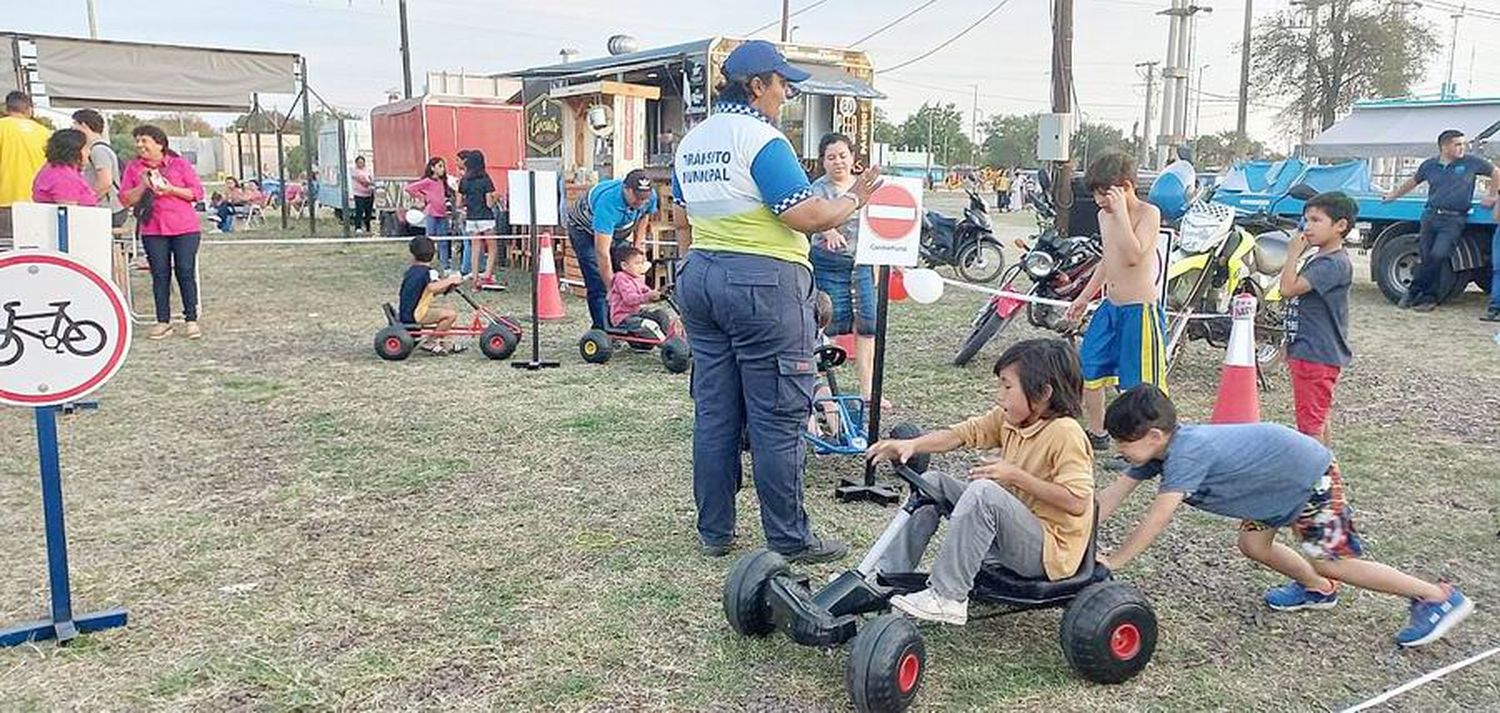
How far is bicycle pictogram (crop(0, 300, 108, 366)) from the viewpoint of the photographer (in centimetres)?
299

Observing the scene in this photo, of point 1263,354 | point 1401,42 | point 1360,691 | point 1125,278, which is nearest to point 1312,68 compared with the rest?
point 1401,42

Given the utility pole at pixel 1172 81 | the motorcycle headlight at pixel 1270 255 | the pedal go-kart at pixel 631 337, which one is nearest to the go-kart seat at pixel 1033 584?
the pedal go-kart at pixel 631 337

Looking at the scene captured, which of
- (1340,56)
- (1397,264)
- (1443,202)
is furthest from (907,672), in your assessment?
(1340,56)

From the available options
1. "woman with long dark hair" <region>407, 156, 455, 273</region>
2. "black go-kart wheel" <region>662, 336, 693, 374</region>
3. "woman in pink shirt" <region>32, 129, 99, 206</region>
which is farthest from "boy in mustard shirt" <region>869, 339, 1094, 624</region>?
"woman with long dark hair" <region>407, 156, 455, 273</region>

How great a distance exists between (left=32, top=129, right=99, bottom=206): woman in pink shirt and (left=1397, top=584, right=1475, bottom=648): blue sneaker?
7.90 metres

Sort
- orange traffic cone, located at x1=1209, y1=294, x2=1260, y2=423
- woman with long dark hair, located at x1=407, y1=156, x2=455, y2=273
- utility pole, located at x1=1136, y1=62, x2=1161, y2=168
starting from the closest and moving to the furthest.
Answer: orange traffic cone, located at x1=1209, y1=294, x2=1260, y2=423 < woman with long dark hair, located at x1=407, y1=156, x2=455, y2=273 < utility pole, located at x1=1136, y1=62, x2=1161, y2=168

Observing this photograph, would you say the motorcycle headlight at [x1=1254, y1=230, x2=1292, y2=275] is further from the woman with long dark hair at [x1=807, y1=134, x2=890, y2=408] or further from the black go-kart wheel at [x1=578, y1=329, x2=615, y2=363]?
the black go-kart wheel at [x1=578, y1=329, x2=615, y2=363]

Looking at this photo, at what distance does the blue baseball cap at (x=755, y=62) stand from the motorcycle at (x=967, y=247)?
407 inches

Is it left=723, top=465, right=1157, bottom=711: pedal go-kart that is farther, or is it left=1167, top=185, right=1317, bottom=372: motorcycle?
left=1167, top=185, right=1317, bottom=372: motorcycle

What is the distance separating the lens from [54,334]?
3.08 m

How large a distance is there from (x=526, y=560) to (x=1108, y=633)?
212cm

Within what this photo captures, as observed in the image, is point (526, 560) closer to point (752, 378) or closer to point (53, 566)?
point (752, 378)

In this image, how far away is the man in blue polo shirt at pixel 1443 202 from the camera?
10062 millimetres

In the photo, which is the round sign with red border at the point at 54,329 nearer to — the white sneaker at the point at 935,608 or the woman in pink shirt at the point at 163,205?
the white sneaker at the point at 935,608
